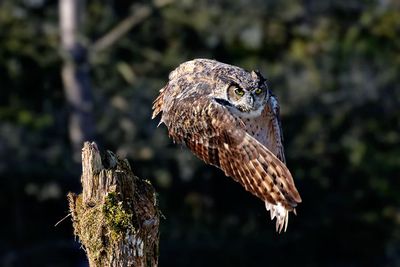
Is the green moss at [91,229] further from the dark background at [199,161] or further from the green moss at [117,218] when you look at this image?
the dark background at [199,161]

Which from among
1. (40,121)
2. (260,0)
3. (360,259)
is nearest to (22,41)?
(40,121)

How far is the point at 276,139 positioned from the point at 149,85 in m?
10.9

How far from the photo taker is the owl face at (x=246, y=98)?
6387 millimetres

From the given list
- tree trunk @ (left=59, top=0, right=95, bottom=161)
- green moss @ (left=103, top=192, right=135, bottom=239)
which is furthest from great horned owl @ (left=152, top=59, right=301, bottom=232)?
tree trunk @ (left=59, top=0, right=95, bottom=161)

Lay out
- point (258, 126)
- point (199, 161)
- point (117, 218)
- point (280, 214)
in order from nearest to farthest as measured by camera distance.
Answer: point (117, 218) → point (280, 214) → point (258, 126) → point (199, 161)

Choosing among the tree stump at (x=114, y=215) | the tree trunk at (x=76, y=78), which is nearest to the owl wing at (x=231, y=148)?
the tree stump at (x=114, y=215)

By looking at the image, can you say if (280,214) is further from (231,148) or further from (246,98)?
(246,98)

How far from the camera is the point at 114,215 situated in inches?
202

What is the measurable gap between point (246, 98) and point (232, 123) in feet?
0.67

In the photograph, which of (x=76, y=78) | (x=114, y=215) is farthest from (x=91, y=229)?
(x=76, y=78)

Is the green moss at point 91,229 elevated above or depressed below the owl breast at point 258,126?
below

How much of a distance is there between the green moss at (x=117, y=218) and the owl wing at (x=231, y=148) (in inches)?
40.3

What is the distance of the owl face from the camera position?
6.39 metres

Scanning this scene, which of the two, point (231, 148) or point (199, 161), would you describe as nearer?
point (231, 148)
